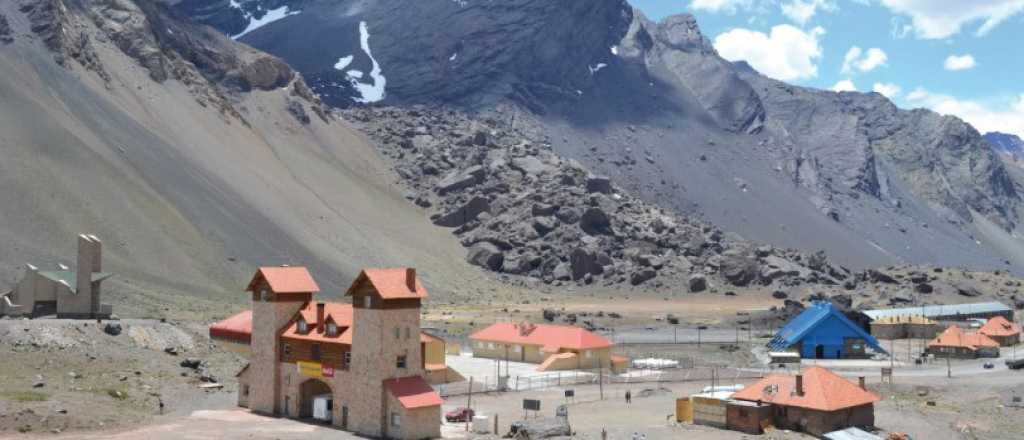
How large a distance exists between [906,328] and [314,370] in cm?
Answer: 7463

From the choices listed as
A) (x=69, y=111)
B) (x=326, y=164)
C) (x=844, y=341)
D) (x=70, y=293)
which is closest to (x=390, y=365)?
(x=70, y=293)

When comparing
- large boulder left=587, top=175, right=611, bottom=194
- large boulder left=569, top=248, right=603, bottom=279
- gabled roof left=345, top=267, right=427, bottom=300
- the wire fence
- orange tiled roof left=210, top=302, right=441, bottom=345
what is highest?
large boulder left=587, top=175, right=611, bottom=194

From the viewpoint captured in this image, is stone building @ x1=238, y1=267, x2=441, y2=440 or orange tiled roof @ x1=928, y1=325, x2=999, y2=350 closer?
stone building @ x1=238, y1=267, x2=441, y2=440

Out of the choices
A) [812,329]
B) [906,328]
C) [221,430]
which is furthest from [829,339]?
[221,430]

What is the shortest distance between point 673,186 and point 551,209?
37.9 metres

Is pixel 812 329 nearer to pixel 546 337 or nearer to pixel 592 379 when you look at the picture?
pixel 546 337

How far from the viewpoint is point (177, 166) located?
406ft

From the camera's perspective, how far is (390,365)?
45.4 metres

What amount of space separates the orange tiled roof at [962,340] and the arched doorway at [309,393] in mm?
58243

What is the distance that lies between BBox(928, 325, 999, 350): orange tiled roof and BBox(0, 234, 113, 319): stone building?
219 feet

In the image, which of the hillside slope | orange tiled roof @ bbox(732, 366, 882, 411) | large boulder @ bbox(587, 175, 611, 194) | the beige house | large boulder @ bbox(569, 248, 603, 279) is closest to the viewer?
orange tiled roof @ bbox(732, 366, 882, 411)

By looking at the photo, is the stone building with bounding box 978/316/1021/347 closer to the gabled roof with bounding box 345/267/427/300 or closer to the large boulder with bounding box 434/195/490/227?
the gabled roof with bounding box 345/267/427/300

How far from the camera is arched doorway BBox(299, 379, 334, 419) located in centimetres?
4994

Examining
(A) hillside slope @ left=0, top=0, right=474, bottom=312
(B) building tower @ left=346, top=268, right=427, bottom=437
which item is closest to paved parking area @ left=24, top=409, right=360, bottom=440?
(B) building tower @ left=346, top=268, right=427, bottom=437
